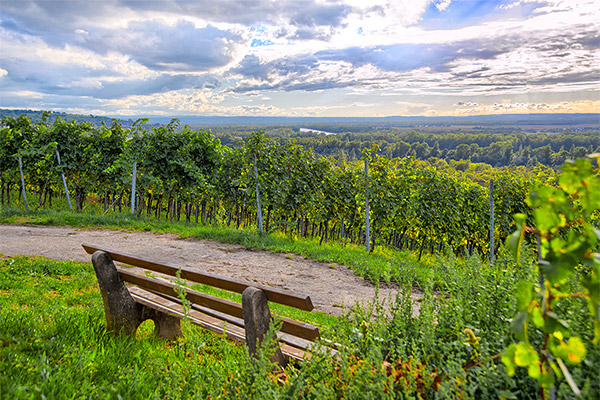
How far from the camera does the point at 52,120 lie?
1373 cm

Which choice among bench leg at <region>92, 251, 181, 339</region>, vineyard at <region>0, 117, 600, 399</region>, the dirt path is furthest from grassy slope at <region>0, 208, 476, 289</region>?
bench leg at <region>92, 251, 181, 339</region>

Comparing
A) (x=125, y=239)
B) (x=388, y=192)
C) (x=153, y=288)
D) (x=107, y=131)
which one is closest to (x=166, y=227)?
(x=125, y=239)

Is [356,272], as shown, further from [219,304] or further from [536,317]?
[536,317]

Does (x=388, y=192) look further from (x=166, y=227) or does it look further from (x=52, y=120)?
(x=52, y=120)

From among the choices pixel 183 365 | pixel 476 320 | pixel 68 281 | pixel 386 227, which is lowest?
pixel 386 227

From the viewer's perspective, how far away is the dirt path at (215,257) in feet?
22.4

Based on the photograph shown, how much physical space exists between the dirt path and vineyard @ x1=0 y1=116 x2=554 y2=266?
210cm

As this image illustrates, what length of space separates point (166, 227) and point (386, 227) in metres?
6.80

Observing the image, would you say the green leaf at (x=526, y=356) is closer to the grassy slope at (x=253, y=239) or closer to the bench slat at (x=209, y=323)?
the bench slat at (x=209, y=323)

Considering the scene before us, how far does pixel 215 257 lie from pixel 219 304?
5.67 meters

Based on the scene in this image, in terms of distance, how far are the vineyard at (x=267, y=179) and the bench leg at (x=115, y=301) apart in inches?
270

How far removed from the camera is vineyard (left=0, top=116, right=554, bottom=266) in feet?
35.9

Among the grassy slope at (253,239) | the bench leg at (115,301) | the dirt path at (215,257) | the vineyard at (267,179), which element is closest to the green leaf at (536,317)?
the bench leg at (115,301)

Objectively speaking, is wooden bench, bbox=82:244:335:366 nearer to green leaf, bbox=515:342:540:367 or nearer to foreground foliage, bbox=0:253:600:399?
foreground foliage, bbox=0:253:600:399
